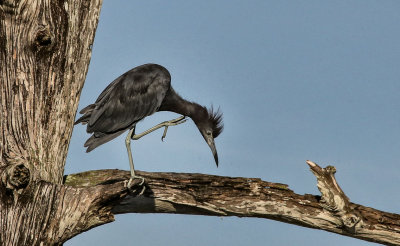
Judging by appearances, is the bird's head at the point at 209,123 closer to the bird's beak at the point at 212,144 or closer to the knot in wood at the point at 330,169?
the bird's beak at the point at 212,144

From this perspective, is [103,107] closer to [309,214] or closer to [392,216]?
[309,214]

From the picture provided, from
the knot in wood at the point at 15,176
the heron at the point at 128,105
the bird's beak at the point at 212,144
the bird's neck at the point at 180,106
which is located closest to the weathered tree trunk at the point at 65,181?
the knot in wood at the point at 15,176

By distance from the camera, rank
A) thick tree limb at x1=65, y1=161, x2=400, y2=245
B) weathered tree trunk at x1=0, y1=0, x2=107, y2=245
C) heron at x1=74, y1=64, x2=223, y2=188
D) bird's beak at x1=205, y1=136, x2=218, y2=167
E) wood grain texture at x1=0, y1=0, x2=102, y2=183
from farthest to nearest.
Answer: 1. bird's beak at x1=205, y1=136, x2=218, y2=167
2. heron at x1=74, y1=64, x2=223, y2=188
3. thick tree limb at x1=65, y1=161, x2=400, y2=245
4. wood grain texture at x1=0, y1=0, x2=102, y2=183
5. weathered tree trunk at x1=0, y1=0, x2=107, y2=245

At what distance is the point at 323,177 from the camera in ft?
23.5

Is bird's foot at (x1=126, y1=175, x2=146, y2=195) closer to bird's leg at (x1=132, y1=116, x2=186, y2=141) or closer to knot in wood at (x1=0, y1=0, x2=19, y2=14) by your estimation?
bird's leg at (x1=132, y1=116, x2=186, y2=141)

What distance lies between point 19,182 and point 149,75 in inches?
114

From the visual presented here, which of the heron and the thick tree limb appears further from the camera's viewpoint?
the heron

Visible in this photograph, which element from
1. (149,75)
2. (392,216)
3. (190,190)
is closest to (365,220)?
(392,216)

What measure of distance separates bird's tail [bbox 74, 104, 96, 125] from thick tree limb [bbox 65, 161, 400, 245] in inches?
50.0

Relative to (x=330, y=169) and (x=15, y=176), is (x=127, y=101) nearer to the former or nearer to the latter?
(x=15, y=176)

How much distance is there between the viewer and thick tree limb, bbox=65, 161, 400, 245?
24.4 feet

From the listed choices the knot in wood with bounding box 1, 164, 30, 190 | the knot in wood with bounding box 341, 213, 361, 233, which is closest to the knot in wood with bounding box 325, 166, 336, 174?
the knot in wood with bounding box 341, 213, 361, 233

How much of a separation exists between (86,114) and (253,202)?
8.81 ft

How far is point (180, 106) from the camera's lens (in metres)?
9.34
